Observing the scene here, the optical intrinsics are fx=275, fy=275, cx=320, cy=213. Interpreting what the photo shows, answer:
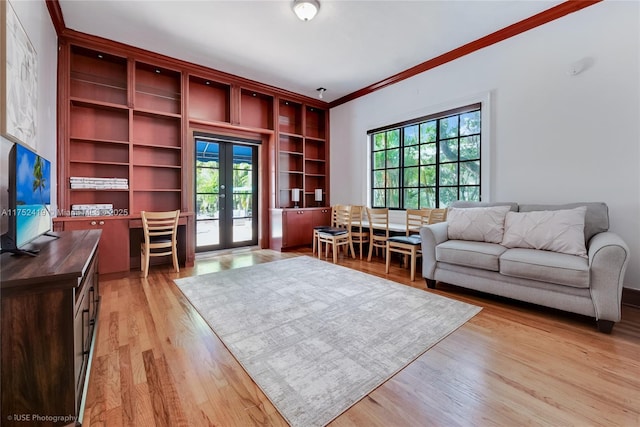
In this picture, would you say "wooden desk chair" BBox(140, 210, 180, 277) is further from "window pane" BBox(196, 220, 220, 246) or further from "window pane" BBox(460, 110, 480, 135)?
"window pane" BBox(460, 110, 480, 135)

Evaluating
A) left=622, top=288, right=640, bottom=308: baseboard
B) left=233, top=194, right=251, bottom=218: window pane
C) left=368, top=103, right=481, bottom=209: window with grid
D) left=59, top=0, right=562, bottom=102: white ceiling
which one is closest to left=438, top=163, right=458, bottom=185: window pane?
left=368, top=103, right=481, bottom=209: window with grid

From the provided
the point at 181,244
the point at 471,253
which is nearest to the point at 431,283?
the point at 471,253

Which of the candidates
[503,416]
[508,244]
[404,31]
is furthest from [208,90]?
[503,416]

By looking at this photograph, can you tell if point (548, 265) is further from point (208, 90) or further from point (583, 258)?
point (208, 90)

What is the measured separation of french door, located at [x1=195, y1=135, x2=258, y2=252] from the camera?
4.91 metres

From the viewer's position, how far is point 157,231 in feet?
12.8

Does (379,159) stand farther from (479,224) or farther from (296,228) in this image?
(479,224)

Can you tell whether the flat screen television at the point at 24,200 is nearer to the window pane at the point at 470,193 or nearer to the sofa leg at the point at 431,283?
the sofa leg at the point at 431,283

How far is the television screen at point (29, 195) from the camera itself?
4.63ft

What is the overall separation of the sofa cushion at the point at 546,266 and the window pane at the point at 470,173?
1.59 meters

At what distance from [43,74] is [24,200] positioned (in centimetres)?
222

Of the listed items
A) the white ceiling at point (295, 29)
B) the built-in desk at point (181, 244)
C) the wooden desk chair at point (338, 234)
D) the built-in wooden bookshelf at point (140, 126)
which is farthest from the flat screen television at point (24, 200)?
the wooden desk chair at point (338, 234)

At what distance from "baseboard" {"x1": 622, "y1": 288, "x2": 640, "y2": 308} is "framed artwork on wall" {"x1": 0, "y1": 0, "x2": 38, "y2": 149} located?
17.5ft

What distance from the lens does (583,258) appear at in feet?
7.55
